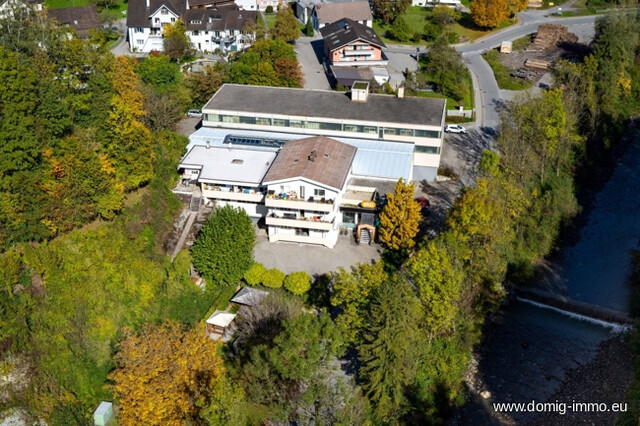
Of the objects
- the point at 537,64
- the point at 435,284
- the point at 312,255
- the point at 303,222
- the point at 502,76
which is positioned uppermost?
the point at 537,64

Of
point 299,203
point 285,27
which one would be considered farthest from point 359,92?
point 285,27

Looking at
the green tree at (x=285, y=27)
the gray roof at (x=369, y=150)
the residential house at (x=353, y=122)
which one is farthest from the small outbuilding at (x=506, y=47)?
the gray roof at (x=369, y=150)

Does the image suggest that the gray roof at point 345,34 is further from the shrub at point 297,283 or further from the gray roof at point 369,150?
the shrub at point 297,283

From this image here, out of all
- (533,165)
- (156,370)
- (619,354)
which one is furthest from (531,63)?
(156,370)

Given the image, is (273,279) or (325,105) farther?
(325,105)

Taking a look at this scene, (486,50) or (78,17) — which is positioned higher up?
(78,17)

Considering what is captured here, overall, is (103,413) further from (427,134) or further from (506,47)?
(506,47)
